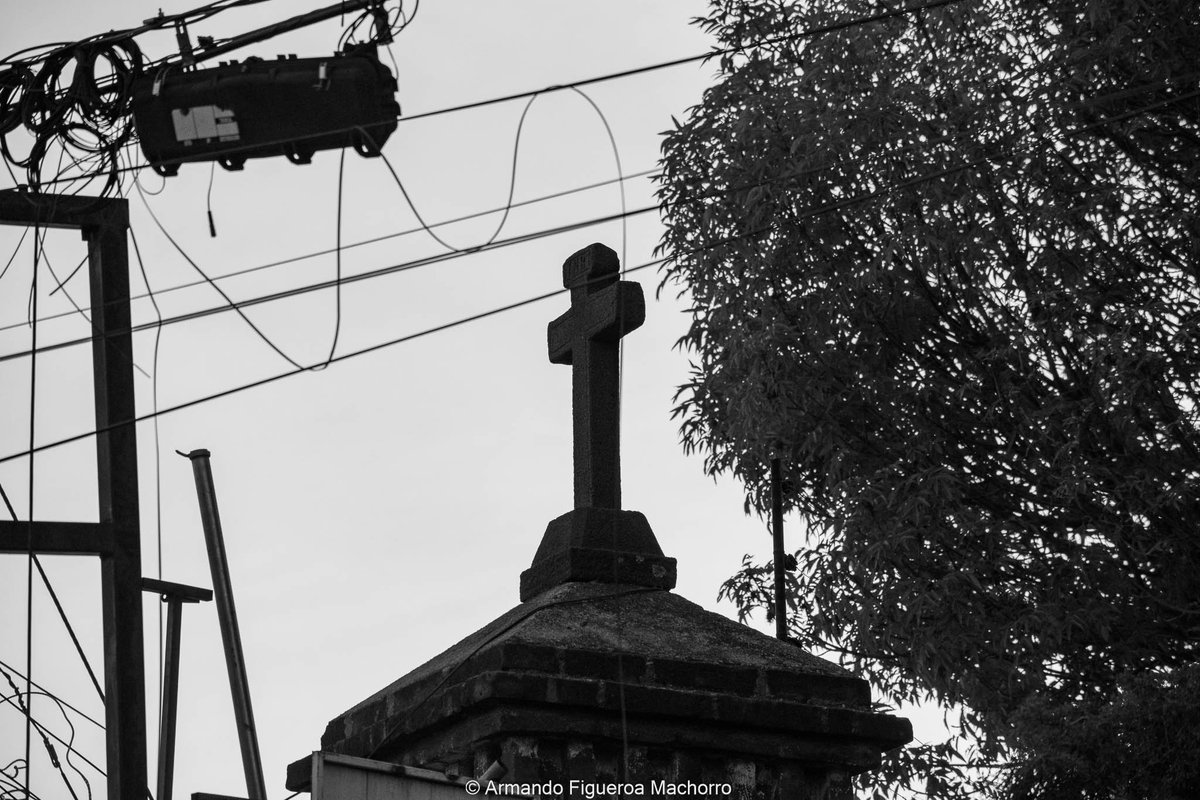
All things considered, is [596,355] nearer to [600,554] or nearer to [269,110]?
[600,554]

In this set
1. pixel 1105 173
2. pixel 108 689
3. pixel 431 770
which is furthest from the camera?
pixel 1105 173

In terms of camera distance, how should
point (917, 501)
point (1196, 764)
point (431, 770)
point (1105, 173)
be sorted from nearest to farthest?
point (431, 770), point (1196, 764), point (917, 501), point (1105, 173)

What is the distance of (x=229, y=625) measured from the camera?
8922 millimetres

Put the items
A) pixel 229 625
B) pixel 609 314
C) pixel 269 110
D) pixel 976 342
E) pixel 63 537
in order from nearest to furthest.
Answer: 1. pixel 609 314
2. pixel 269 110
3. pixel 63 537
4. pixel 229 625
5. pixel 976 342

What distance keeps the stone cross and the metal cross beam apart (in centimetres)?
205

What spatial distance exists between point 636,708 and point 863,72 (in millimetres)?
8594

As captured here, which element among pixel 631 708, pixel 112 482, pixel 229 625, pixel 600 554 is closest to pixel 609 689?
pixel 631 708

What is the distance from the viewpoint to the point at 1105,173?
12875 millimetres

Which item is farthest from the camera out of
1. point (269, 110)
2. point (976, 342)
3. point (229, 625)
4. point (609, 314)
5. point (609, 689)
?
point (976, 342)

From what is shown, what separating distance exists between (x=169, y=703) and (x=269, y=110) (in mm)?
3632

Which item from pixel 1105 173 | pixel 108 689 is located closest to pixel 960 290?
pixel 1105 173

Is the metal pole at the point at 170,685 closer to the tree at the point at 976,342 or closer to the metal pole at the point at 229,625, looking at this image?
the metal pole at the point at 229,625

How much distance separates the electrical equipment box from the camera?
6.47m

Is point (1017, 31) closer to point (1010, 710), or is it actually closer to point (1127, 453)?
point (1127, 453)
